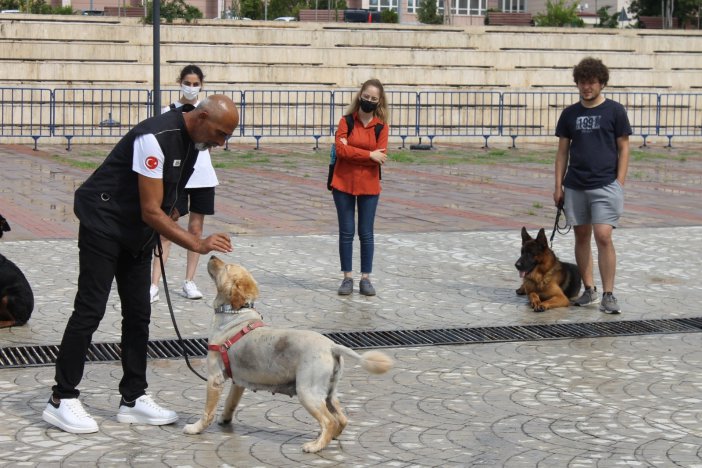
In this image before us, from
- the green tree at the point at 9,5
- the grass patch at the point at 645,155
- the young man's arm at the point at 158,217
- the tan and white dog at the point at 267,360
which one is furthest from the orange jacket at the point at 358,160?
the green tree at the point at 9,5

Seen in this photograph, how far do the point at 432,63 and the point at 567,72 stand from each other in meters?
3.65

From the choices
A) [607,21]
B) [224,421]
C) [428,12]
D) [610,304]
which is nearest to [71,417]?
[224,421]

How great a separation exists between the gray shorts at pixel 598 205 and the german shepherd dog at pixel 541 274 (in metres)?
0.34

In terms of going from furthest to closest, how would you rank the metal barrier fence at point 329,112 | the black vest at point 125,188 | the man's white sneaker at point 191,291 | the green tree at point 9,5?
the green tree at point 9,5 < the metal barrier fence at point 329,112 < the man's white sneaker at point 191,291 < the black vest at point 125,188

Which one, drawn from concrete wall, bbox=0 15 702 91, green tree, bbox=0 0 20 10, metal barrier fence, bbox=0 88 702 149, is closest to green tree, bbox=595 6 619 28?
concrete wall, bbox=0 15 702 91

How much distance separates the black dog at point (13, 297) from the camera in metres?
8.02

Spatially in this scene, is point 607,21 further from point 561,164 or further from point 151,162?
point 151,162

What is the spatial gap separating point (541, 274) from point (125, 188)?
440 cm

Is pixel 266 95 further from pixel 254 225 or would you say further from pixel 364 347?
pixel 364 347

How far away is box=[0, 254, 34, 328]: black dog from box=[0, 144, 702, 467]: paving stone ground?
101 millimetres

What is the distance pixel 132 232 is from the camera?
19.1ft

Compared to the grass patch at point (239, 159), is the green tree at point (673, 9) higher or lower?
higher

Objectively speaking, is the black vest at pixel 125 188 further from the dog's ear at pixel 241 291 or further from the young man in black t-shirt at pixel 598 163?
the young man in black t-shirt at pixel 598 163

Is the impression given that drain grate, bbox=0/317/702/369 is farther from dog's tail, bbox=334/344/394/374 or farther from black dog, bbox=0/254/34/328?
dog's tail, bbox=334/344/394/374
